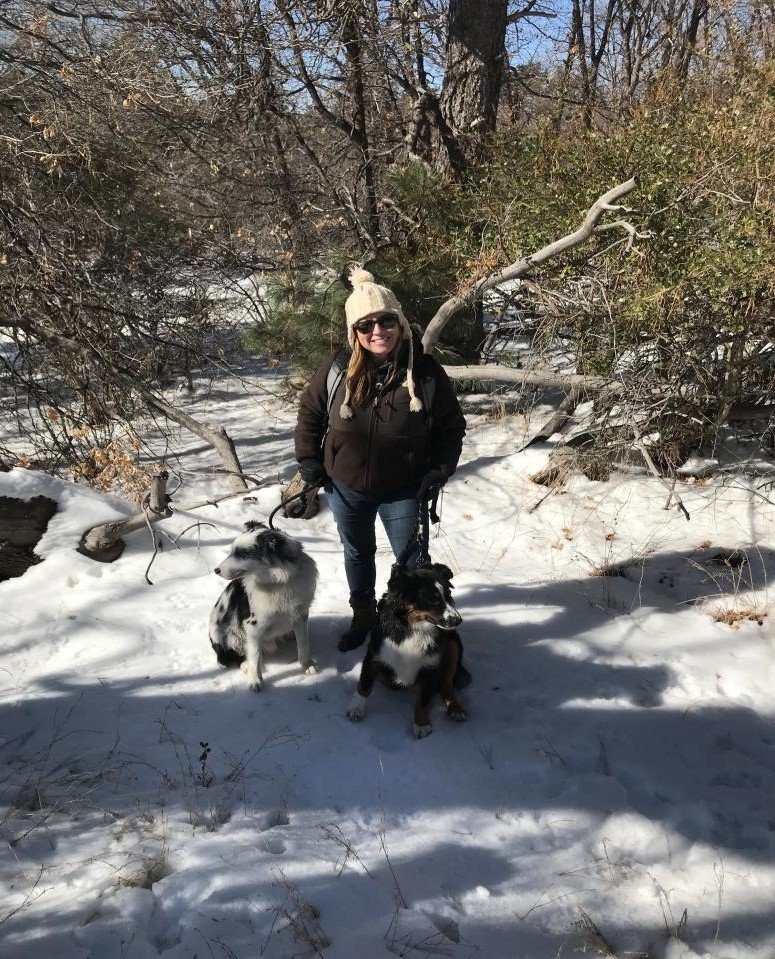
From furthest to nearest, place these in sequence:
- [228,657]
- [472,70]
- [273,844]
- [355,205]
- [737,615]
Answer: [355,205]
[472,70]
[737,615]
[228,657]
[273,844]

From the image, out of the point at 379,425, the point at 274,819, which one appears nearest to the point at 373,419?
the point at 379,425

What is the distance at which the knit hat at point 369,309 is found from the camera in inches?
108

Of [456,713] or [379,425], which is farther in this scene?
[456,713]

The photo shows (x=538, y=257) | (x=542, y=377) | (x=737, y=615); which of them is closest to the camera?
(x=737, y=615)

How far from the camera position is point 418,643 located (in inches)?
120

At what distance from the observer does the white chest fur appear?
3059 millimetres

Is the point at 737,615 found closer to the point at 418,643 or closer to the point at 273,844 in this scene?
the point at 418,643

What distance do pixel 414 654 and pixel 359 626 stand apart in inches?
31.5

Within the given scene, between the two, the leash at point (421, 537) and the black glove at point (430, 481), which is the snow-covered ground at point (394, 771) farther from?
the black glove at point (430, 481)

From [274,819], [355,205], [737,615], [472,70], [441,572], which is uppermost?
[472,70]

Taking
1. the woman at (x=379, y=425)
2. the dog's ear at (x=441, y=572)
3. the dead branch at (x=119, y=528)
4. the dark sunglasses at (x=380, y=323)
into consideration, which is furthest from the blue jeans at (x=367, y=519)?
the dead branch at (x=119, y=528)

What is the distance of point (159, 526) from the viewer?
5.20 m

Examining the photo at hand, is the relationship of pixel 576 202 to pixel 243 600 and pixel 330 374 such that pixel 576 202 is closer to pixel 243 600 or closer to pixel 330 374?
pixel 330 374

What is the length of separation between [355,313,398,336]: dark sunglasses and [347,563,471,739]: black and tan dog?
1260 millimetres
